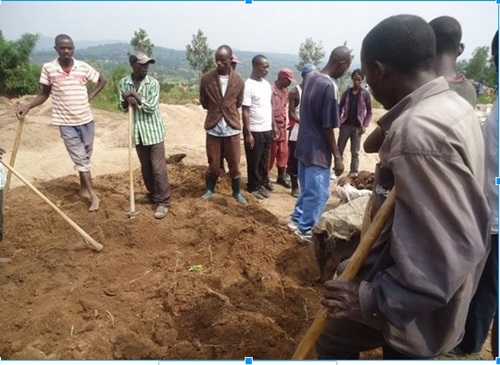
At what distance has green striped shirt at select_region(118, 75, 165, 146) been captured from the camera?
407cm

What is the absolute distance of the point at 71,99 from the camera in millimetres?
4156

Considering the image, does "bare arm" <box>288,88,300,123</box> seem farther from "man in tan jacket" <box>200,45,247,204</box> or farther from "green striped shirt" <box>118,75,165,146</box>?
"green striped shirt" <box>118,75,165,146</box>

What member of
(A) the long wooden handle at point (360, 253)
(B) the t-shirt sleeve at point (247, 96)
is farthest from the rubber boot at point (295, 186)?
(A) the long wooden handle at point (360, 253)

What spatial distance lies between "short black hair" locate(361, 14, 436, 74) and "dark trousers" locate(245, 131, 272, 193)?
3808 mm

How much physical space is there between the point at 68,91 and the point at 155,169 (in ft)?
3.86

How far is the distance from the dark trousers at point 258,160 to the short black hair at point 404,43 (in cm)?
381

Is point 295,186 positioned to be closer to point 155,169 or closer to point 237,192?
point 237,192

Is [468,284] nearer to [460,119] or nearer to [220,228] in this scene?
[460,119]

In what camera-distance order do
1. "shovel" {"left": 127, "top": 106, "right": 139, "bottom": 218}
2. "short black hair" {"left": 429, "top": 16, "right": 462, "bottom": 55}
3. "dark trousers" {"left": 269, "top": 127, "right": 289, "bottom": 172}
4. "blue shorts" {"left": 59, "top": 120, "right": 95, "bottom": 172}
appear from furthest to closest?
1. "dark trousers" {"left": 269, "top": 127, "right": 289, "bottom": 172}
2. "blue shorts" {"left": 59, "top": 120, "right": 95, "bottom": 172}
3. "shovel" {"left": 127, "top": 106, "right": 139, "bottom": 218}
4. "short black hair" {"left": 429, "top": 16, "right": 462, "bottom": 55}

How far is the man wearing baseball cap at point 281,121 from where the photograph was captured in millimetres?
5559

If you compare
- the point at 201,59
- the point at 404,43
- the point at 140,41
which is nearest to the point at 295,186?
the point at 404,43

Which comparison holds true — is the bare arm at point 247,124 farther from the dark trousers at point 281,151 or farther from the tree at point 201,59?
the tree at point 201,59

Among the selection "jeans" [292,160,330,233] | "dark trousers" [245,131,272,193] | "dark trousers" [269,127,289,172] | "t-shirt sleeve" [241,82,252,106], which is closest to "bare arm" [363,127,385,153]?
"jeans" [292,160,330,233]

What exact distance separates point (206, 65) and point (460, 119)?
2421 centimetres
